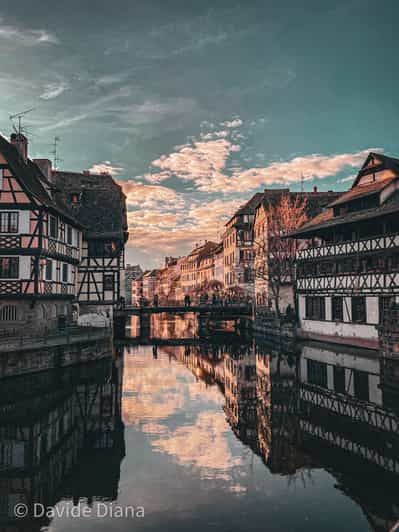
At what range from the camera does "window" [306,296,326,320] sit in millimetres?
38853

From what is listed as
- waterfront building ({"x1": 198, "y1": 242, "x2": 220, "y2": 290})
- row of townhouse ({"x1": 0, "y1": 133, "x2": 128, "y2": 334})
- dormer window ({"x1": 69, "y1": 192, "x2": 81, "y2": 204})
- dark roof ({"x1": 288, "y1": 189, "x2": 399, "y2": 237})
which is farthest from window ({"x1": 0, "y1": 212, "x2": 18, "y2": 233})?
waterfront building ({"x1": 198, "y1": 242, "x2": 220, "y2": 290})

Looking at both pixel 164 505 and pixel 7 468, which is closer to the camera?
pixel 164 505

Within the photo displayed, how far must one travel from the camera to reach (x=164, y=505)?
1044 cm

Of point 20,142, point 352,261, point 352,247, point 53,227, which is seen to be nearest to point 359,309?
point 352,261

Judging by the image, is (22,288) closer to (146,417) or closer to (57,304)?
(57,304)

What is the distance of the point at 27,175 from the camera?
111 ft

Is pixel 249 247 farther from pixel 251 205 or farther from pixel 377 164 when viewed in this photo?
→ pixel 377 164

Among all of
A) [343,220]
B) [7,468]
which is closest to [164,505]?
[7,468]

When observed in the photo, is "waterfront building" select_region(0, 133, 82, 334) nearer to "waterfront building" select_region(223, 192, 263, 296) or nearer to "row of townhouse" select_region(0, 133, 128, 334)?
"row of townhouse" select_region(0, 133, 128, 334)

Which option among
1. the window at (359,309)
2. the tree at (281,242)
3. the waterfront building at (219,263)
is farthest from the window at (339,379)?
the waterfront building at (219,263)

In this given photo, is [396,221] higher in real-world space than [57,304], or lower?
higher

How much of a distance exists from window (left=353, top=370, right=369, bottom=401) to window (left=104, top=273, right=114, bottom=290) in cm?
2556

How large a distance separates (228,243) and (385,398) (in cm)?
5568

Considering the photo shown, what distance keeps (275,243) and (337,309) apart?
1319 cm
